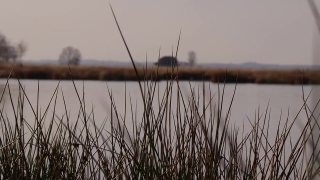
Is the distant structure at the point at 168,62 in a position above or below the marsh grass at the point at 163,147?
above

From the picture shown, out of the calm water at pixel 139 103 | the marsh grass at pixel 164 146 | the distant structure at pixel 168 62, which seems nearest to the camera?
the marsh grass at pixel 164 146

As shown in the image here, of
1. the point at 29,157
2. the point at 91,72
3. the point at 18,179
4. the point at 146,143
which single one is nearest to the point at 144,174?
the point at 146,143

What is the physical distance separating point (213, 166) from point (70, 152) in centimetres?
51

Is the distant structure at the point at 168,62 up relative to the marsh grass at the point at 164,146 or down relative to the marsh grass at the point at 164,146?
up

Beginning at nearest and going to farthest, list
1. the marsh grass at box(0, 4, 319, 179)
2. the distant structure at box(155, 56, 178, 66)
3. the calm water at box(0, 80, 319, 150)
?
the marsh grass at box(0, 4, 319, 179)
the distant structure at box(155, 56, 178, 66)
the calm water at box(0, 80, 319, 150)

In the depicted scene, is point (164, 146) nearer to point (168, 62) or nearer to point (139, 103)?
point (168, 62)

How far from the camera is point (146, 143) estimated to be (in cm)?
173

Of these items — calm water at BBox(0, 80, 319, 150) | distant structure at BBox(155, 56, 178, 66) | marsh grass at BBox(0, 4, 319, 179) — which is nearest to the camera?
marsh grass at BBox(0, 4, 319, 179)

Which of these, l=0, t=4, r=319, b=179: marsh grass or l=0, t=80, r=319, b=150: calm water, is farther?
l=0, t=80, r=319, b=150: calm water

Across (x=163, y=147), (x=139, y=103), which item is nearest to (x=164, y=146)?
(x=163, y=147)

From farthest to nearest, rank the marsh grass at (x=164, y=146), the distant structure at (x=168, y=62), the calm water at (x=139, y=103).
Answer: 1. the calm water at (x=139, y=103)
2. the distant structure at (x=168, y=62)
3. the marsh grass at (x=164, y=146)

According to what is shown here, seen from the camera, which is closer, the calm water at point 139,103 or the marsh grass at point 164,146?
the marsh grass at point 164,146

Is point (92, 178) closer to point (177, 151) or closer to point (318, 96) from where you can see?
point (177, 151)

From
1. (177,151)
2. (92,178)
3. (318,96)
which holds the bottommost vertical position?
(92,178)
